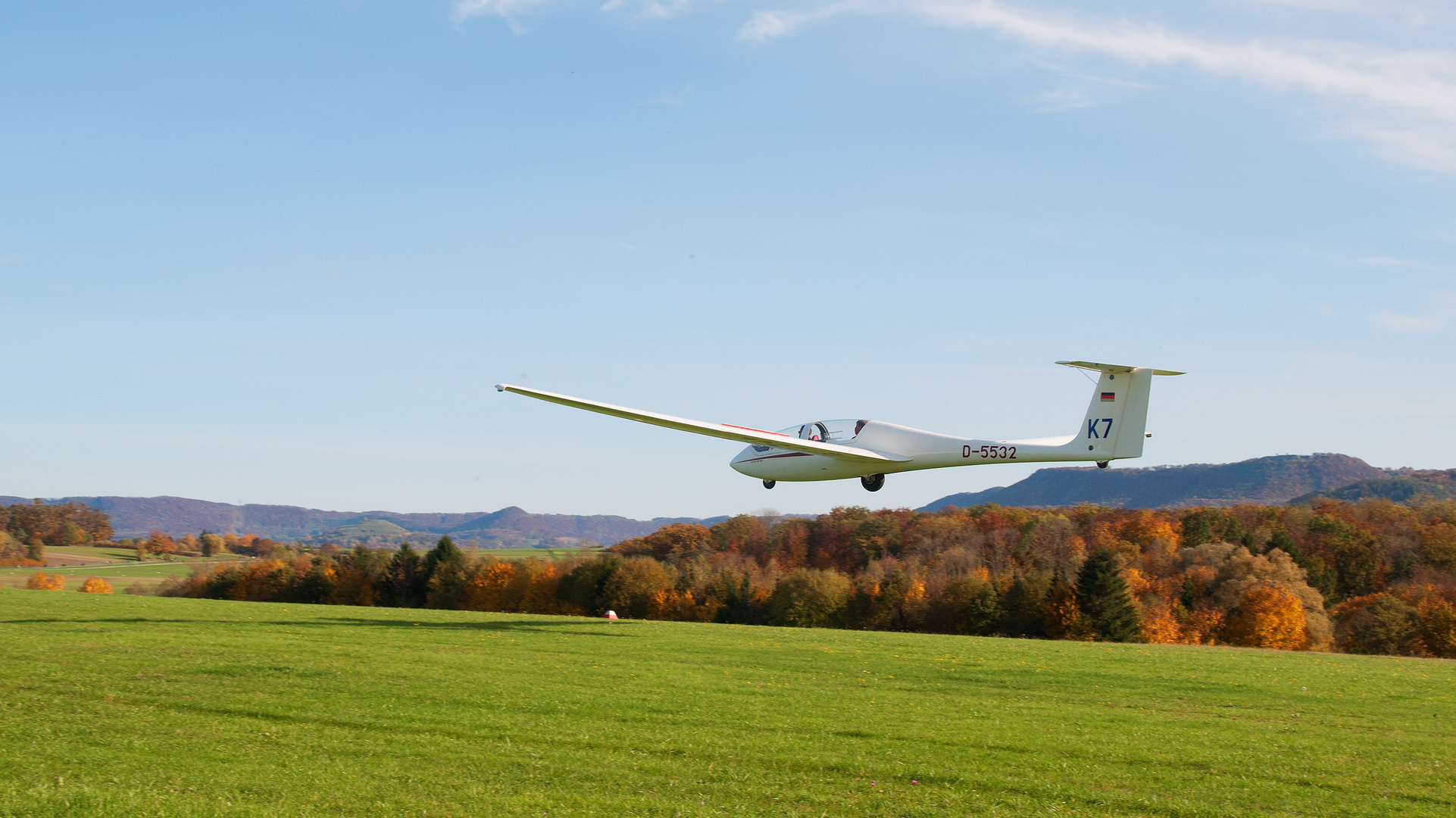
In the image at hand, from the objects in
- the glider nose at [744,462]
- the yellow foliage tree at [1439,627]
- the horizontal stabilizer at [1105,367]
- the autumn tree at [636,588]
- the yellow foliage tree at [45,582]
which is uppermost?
the horizontal stabilizer at [1105,367]

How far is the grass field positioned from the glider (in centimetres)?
550

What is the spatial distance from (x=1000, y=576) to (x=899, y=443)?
73.2 metres

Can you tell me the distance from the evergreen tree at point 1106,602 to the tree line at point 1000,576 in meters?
0.12

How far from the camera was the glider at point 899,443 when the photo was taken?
651 inches

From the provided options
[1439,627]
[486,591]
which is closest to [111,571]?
[486,591]

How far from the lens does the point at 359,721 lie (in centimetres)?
2120

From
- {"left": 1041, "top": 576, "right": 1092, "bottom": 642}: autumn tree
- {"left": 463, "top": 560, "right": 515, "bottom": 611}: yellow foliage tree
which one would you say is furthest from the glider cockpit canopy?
{"left": 463, "top": 560, "right": 515, "bottom": 611}: yellow foliage tree

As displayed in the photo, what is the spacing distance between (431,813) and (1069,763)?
11.9 meters

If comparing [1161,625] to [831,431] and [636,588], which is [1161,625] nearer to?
[636,588]

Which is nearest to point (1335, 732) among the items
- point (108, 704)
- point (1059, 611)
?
point (108, 704)

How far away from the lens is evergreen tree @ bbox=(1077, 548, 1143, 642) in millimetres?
73625

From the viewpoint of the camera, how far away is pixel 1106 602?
243ft

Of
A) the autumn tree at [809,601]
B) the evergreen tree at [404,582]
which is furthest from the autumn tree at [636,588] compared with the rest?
the evergreen tree at [404,582]

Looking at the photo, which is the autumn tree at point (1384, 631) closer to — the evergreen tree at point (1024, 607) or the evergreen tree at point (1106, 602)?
the evergreen tree at point (1106, 602)
